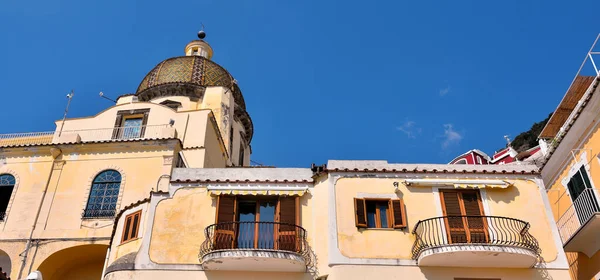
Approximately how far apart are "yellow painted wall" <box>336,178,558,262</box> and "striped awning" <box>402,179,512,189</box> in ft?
0.60

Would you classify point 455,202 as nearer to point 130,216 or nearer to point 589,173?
point 589,173

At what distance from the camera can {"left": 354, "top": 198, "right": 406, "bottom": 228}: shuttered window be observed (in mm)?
17578

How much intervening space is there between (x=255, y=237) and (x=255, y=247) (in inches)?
14.1

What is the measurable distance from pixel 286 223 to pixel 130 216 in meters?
5.60

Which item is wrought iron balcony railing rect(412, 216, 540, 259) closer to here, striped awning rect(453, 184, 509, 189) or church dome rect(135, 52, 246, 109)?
striped awning rect(453, 184, 509, 189)

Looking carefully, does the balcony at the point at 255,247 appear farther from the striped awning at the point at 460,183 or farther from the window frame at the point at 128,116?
the window frame at the point at 128,116

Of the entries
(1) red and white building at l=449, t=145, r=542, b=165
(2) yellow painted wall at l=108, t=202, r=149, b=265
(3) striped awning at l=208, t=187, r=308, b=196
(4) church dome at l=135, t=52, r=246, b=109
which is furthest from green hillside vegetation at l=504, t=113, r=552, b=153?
(2) yellow painted wall at l=108, t=202, r=149, b=265

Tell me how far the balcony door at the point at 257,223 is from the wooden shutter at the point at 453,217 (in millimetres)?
4801

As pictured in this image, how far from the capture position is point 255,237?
17359mm

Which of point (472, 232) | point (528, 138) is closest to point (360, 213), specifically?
point (472, 232)

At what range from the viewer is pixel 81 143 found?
24.4 m

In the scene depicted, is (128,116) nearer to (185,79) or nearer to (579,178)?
(185,79)

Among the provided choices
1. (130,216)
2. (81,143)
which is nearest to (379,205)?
(130,216)

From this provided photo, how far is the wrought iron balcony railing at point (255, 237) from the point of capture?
56.3 ft
